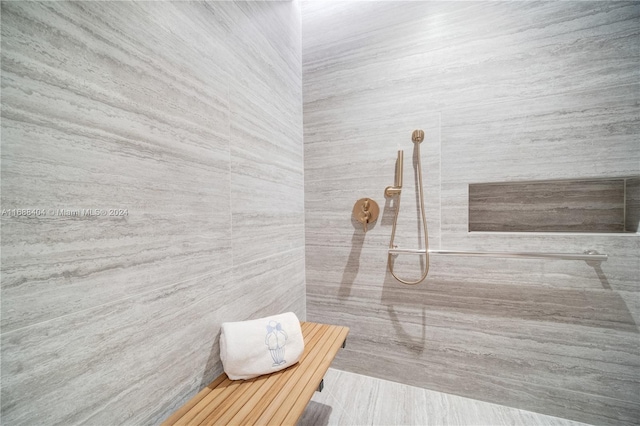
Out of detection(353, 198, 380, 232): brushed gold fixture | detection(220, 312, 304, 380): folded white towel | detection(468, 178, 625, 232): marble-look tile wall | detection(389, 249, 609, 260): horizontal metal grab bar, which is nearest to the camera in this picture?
detection(220, 312, 304, 380): folded white towel

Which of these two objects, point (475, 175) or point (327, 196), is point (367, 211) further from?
point (475, 175)

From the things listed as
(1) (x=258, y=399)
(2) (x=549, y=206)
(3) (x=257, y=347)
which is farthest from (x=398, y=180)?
(1) (x=258, y=399)

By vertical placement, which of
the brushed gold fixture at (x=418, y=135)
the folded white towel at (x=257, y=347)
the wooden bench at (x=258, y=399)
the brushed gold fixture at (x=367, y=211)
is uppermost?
the brushed gold fixture at (x=418, y=135)

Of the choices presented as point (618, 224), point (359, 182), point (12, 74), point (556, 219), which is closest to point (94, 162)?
point (12, 74)

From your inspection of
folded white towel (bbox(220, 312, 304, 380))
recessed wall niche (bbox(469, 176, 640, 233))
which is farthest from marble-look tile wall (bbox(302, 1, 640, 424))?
folded white towel (bbox(220, 312, 304, 380))

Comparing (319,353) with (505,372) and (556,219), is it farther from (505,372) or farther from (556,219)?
(556,219)

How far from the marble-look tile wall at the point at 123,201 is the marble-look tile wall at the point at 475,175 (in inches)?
25.1

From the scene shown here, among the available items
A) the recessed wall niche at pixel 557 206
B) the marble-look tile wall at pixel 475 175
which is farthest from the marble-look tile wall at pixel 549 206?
the marble-look tile wall at pixel 475 175

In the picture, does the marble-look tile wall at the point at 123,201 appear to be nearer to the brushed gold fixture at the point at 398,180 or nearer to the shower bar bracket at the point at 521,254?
the brushed gold fixture at the point at 398,180

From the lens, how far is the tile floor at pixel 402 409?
1.18 meters

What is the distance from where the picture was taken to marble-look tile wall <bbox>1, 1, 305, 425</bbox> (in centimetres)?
47

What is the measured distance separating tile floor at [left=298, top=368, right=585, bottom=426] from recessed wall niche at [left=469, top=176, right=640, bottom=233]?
96cm

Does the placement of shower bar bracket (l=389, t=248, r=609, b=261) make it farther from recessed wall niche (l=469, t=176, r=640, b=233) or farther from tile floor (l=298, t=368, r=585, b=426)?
tile floor (l=298, t=368, r=585, b=426)

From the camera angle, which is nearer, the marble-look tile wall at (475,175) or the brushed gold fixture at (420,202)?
the marble-look tile wall at (475,175)
